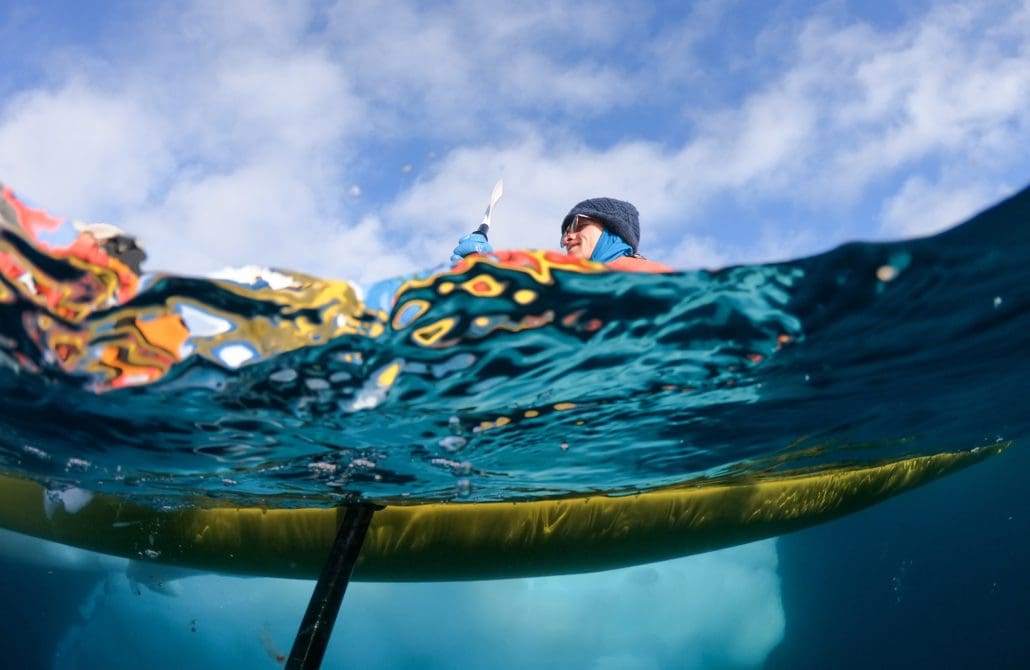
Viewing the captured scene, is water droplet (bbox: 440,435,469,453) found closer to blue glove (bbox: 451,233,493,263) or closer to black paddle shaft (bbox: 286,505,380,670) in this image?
black paddle shaft (bbox: 286,505,380,670)

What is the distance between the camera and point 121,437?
4914 millimetres

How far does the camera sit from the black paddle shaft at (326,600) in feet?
14.1

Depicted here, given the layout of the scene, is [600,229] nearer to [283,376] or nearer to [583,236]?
[583,236]

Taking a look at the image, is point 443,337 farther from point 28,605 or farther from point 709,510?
point 28,605

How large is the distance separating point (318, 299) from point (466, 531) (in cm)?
443

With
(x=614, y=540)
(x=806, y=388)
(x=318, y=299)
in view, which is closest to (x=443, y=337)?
(x=318, y=299)

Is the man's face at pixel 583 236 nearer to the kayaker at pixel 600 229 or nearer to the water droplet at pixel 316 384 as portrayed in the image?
the kayaker at pixel 600 229

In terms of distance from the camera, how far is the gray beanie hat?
14.5ft

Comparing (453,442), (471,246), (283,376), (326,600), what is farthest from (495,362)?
(326,600)

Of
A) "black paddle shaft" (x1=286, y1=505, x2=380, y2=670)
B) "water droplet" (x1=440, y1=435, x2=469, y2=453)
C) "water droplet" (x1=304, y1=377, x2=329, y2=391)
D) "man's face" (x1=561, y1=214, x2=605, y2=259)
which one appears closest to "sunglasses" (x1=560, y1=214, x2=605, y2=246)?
"man's face" (x1=561, y1=214, x2=605, y2=259)

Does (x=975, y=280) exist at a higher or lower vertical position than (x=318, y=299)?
higher

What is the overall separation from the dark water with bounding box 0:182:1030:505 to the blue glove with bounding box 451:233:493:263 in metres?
0.57

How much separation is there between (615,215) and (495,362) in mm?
1572

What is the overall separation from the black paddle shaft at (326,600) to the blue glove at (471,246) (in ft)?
9.00
